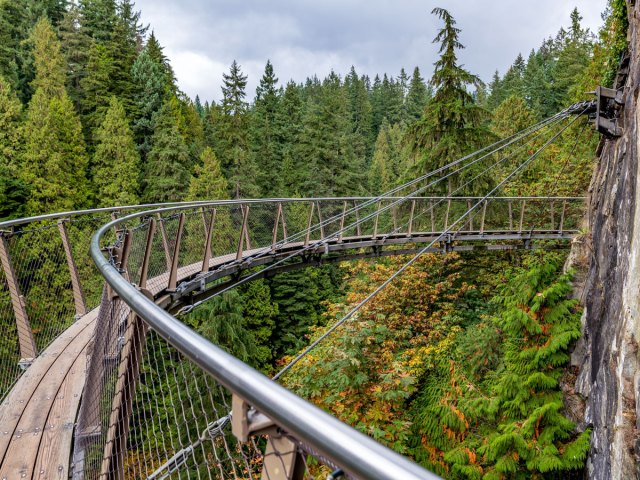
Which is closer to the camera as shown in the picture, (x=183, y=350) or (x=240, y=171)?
(x=183, y=350)

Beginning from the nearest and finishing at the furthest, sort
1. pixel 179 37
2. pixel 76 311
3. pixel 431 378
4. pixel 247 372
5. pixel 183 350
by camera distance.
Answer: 1. pixel 247 372
2. pixel 183 350
3. pixel 76 311
4. pixel 431 378
5. pixel 179 37

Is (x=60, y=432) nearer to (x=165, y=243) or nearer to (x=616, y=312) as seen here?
(x=165, y=243)

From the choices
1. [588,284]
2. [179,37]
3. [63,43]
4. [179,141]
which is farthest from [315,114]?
[588,284]

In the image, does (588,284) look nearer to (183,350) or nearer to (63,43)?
(183,350)

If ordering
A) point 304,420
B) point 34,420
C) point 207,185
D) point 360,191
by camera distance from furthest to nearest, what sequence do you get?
1. point 360,191
2. point 207,185
3. point 34,420
4. point 304,420

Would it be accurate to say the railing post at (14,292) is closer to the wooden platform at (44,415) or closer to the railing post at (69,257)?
the wooden platform at (44,415)

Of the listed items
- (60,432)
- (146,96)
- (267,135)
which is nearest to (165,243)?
(60,432)

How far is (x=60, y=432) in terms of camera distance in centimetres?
246

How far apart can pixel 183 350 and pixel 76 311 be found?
4.52m

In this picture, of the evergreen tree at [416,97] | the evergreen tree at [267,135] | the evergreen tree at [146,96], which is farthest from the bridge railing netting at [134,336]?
the evergreen tree at [416,97]

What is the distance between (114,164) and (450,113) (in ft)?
60.1

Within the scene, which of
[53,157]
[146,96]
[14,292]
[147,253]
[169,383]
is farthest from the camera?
[146,96]

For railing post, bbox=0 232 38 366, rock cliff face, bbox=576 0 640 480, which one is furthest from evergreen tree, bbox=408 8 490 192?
railing post, bbox=0 232 38 366

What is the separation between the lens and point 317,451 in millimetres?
605
